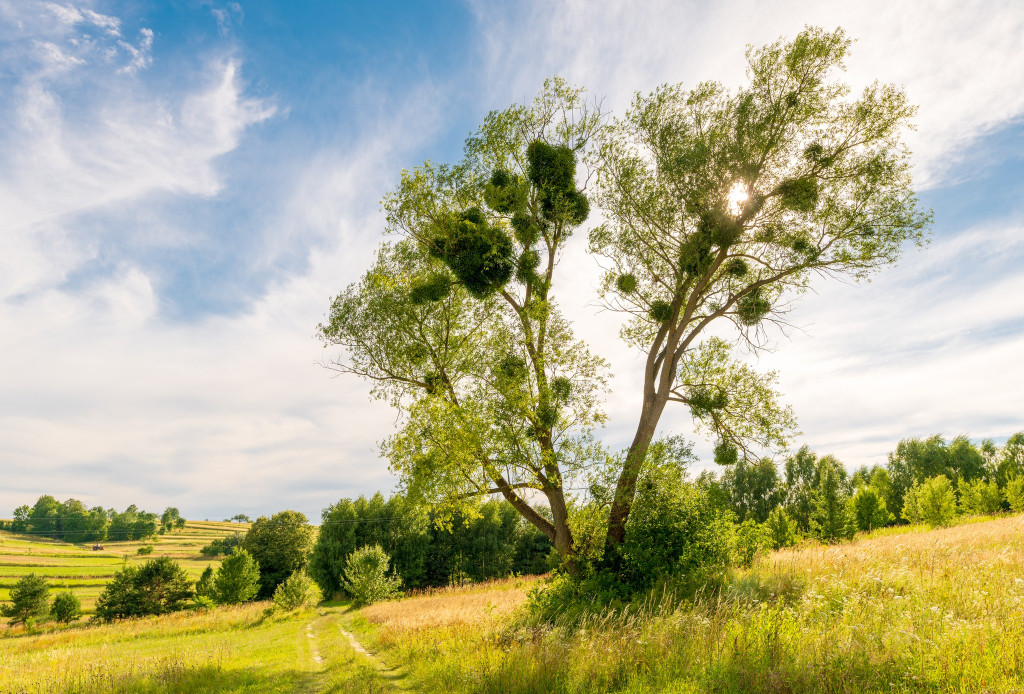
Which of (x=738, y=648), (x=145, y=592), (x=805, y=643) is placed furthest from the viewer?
(x=145, y=592)

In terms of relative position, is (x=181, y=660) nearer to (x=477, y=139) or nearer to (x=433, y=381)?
(x=433, y=381)

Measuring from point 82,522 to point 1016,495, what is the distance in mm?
184740

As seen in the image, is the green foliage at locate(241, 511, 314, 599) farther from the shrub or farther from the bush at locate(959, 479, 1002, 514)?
the bush at locate(959, 479, 1002, 514)

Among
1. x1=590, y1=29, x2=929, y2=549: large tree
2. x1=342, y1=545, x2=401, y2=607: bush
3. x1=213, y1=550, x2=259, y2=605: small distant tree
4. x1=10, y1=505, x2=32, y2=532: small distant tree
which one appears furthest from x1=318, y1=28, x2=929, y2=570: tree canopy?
x1=10, y1=505, x2=32, y2=532: small distant tree

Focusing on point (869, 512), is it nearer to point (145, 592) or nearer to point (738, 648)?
point (738, 648)

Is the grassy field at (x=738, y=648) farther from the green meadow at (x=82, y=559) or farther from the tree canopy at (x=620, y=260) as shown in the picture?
the green meadow at (x=82, y=559)

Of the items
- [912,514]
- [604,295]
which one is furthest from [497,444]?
[912,514]

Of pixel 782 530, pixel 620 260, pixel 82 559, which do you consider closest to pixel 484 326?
pixel 620 260

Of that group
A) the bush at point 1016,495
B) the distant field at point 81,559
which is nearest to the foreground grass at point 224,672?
the distant field at point 81,559

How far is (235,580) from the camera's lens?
45375 millimetres

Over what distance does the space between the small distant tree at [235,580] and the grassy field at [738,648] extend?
34952 mm

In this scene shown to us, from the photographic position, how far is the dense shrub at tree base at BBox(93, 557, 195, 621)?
4475cm

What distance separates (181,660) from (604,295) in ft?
52.7

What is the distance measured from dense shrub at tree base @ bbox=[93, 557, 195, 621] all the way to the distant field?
28.2 feet
